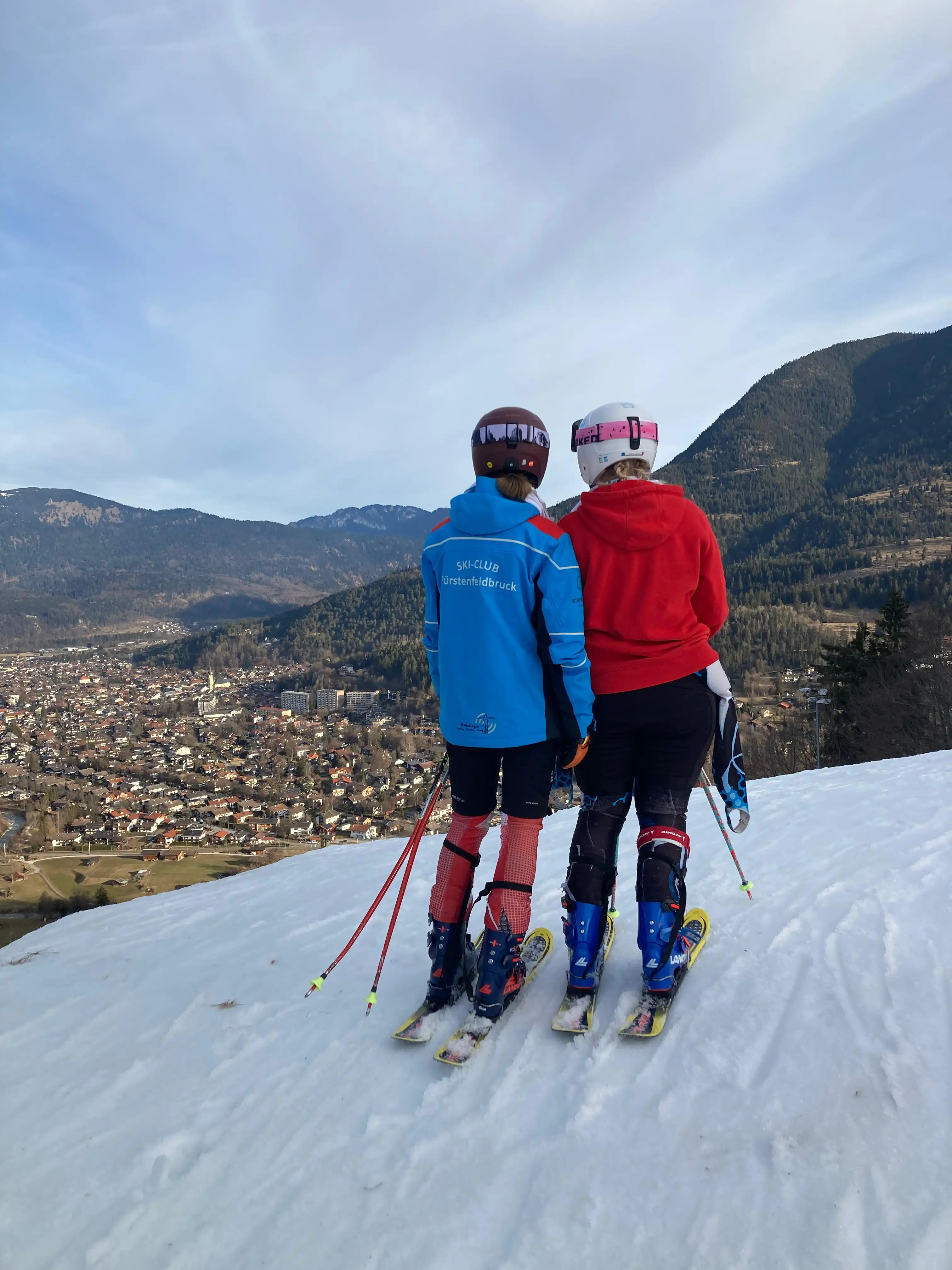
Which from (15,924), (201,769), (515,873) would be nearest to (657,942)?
(515,873)

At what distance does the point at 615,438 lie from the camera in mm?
2699

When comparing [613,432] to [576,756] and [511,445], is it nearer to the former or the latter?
[511,445]

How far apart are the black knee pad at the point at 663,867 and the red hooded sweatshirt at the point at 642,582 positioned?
638mm

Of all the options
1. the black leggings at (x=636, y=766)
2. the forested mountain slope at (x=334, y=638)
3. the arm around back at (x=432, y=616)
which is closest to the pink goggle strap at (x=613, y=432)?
the arm around back at (x=432, y=616)

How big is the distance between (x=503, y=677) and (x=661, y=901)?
1.10 metres

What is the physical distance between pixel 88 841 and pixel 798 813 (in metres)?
32.4

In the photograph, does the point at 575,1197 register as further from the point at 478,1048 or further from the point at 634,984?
the point at 634,984

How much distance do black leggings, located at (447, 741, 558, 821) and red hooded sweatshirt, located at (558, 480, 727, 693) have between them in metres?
0.38

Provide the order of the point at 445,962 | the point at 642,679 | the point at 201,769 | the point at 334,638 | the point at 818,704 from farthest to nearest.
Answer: the point at 334,638 → the point at 201,769 → the point at 818,704 → the point at 445,962 → the point at 642,679

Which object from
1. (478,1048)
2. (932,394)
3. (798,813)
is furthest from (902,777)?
(932,394)

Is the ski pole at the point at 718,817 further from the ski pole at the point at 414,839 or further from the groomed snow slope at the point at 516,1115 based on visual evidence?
the ski pole at the point at 414,839

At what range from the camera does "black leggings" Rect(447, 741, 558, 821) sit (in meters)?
2.63

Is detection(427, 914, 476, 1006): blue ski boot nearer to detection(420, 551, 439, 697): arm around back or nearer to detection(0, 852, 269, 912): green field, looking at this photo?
detection(420, 551, 439, 697): arm around back

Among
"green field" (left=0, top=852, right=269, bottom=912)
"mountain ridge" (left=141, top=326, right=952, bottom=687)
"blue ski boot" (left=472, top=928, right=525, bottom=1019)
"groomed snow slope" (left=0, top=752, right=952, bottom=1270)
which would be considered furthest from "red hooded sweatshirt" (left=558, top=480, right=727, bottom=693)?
"mountain ridge" (left=141, top=326, right=952, bottom=687)
